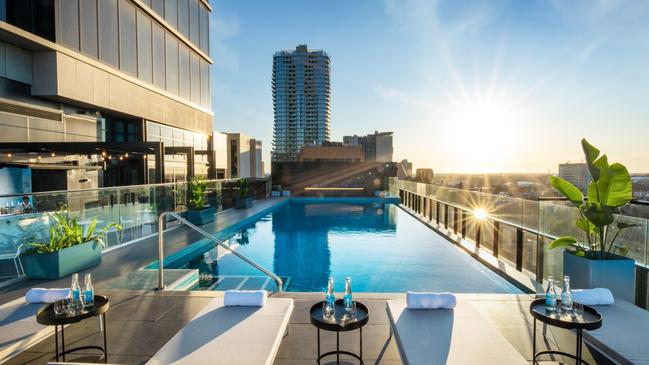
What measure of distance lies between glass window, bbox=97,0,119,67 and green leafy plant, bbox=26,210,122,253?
349 inches

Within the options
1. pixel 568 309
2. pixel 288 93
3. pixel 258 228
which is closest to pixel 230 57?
pixel 258 228

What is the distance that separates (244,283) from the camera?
268 inches

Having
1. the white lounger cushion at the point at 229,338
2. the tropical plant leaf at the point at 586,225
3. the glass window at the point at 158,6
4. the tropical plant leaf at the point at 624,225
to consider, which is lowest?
the white lounger cushion at the point at 229,338

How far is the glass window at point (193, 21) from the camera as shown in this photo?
18.6m

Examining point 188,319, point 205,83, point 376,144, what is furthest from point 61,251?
point 376,144

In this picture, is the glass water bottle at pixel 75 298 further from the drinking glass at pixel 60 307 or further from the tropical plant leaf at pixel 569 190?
the tropical plant leaf at pixel 569 190

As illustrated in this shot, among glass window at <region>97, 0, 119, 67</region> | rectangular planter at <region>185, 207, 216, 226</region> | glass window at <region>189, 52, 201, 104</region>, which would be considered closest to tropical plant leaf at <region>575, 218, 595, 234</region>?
rectangular planter at <region>185, 207, 216, 226</region>

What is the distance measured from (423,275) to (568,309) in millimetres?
5011

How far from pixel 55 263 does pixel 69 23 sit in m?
9.78

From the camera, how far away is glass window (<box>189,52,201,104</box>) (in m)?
18.8

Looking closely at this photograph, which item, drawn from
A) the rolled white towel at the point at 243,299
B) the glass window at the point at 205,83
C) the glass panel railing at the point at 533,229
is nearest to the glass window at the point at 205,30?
the glass window at the point at 205,83

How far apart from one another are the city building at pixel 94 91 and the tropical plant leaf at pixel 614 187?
1112cm

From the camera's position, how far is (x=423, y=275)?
7.41 m

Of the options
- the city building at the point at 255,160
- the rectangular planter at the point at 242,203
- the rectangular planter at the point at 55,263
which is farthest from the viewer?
the city building at the point at 255,160
